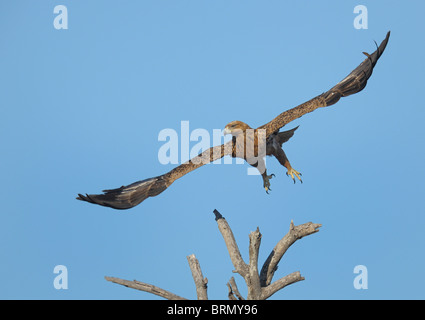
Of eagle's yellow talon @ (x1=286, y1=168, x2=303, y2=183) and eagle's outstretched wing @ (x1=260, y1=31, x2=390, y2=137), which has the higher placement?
eagle's outstretched wing @ (x1=260, y1=31, x2=390, y2=137)

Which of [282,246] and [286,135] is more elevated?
[286,135]

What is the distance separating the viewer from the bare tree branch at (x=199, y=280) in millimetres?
11445

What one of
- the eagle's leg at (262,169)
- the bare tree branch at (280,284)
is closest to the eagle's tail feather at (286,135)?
the eagle's leg at (262,169)

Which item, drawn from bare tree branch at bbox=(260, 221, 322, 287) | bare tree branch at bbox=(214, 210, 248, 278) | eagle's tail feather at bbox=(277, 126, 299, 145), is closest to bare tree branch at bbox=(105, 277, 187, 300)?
bare tree branch at bbox=(214, 210, 248, 278)

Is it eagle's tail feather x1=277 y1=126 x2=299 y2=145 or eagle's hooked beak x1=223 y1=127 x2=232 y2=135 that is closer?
eagle's hooked beak x1=223 y1=127 x2=232 y2=135

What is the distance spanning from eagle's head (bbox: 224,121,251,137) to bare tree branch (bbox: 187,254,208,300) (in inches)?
117

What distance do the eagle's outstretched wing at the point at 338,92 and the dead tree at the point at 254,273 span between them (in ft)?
8.76

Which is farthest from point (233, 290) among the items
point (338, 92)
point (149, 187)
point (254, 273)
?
point (338, 92)

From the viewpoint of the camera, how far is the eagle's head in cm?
1304

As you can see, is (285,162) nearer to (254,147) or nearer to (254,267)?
(254,147)

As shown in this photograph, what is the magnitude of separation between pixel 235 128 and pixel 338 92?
8.53 feet

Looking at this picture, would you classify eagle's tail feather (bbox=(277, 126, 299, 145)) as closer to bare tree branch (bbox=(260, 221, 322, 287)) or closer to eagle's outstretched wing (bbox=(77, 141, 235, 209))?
eagle's outstretched wing (bbox=(77, 141, 235, 209))

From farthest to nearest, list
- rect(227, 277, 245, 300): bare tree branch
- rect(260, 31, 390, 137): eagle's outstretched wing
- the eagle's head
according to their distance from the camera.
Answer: the eagle's head
rect(260, 31, 390, 137): eagle's outstretched wing
rect(227, 277, 245, 300): bare tree branch

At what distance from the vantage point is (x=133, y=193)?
12211 mm
